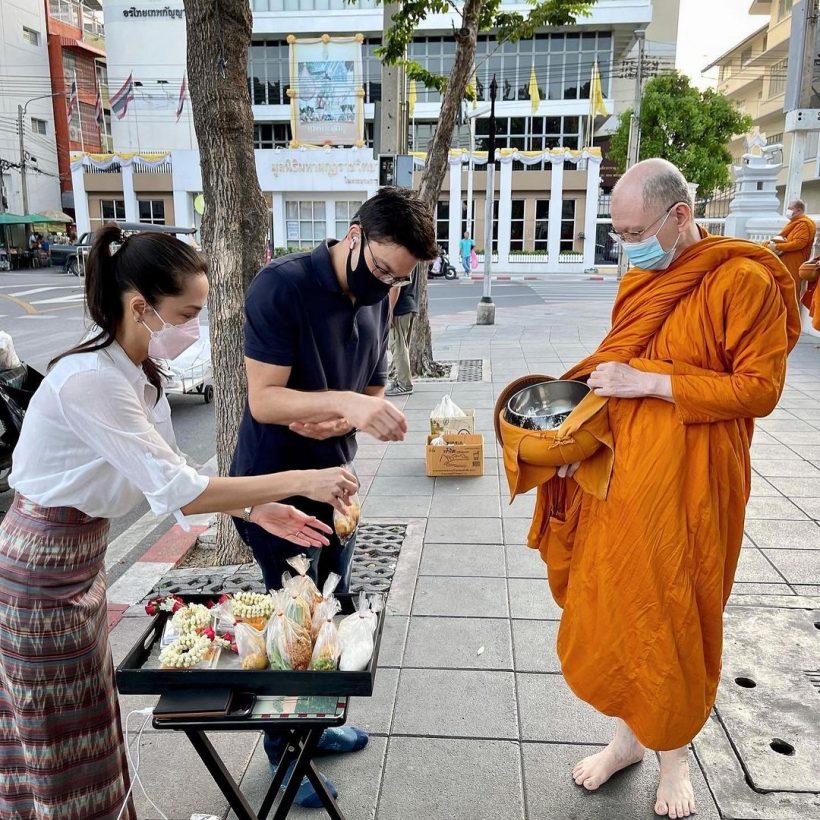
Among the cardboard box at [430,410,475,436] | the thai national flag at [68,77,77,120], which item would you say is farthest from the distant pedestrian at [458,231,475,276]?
the cardboard box at [430,410,475,436]

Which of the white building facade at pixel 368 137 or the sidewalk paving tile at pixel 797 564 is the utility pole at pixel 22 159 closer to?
the white building facade at pixel 368 137

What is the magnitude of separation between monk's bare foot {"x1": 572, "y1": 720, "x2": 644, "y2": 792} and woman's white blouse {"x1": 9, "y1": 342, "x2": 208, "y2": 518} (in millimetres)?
1721

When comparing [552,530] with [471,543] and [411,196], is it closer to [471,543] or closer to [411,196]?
[411,196]

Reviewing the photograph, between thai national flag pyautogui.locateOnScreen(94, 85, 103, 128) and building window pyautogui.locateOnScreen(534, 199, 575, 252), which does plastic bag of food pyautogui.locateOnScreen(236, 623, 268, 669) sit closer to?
building window pyautogui.locateOnScreen(534, 199, 575, 252)

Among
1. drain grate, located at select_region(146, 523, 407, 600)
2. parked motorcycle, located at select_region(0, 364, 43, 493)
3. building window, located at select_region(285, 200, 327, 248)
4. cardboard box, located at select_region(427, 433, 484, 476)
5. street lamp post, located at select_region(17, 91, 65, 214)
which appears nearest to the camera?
drain grate, located at select_region(146, 523, 407, 600)

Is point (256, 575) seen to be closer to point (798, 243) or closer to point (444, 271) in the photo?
point (798, 243)

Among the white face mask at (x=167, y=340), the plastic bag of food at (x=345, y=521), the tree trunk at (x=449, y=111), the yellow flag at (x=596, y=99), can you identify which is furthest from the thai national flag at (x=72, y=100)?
the plastic bag of food at (x=345, y=521)

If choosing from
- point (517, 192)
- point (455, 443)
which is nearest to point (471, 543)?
point (455, 443)

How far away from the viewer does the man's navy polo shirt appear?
2178 millimetres

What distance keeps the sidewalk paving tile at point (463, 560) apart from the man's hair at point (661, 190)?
2.42 m

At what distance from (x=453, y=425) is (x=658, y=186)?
3.74 m

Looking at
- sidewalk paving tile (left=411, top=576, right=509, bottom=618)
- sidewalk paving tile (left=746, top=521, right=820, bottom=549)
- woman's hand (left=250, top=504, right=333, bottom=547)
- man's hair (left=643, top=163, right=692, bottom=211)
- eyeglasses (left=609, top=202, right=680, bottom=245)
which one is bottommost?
sidewalk paving tile (left=411, top=576, right=509, bottom=618)

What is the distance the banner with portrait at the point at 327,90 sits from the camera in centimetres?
3142

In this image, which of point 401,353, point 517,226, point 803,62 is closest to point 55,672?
point 401,353
